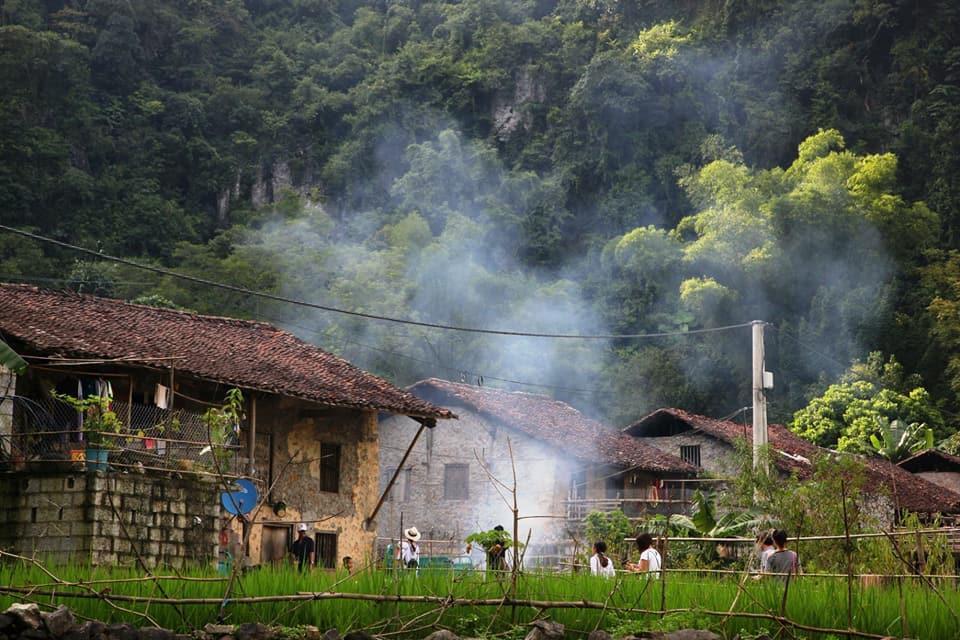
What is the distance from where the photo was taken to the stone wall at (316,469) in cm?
2450

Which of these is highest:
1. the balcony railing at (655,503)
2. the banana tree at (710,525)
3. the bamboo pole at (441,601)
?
the balcony railing at (655,503)

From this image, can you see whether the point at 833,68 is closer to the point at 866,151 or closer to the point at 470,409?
the point at 866,151

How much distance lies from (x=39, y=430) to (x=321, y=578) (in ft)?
32.9

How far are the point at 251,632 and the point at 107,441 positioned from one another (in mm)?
9468

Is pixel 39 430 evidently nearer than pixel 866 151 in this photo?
Yes

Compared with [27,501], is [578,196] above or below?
above

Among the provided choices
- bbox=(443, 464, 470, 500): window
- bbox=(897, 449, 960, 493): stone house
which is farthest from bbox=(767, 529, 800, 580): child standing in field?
bbox=(897, 449, 960, 493): stone house

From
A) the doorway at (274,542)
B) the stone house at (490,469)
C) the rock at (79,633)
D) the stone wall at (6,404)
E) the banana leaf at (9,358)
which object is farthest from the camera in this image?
the stone house at (490,469)

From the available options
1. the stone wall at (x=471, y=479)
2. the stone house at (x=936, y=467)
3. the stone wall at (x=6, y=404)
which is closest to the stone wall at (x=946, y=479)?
the stone house at (x=936, y=467)

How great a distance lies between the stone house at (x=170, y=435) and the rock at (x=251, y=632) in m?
4.54

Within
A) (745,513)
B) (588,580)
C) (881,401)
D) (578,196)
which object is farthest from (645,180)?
(588,580)

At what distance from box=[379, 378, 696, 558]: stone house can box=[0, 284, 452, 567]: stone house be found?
10034mm

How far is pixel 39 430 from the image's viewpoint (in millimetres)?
20156

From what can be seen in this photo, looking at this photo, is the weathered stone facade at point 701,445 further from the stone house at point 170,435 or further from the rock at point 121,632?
the rock at point 121,632
